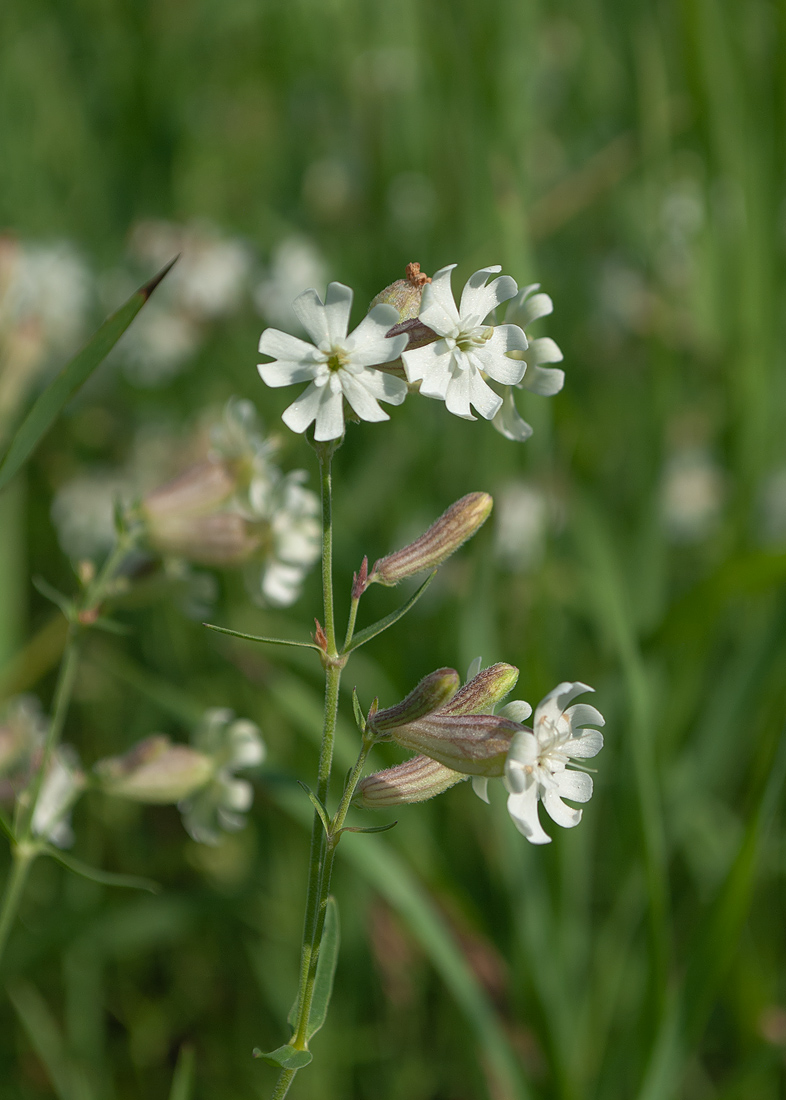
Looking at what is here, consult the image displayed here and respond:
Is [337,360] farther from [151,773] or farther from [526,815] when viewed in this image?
[151,773]

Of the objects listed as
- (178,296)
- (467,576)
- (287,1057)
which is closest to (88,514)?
(178,296)

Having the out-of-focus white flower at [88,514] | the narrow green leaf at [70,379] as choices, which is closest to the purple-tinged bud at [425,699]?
the narrow green leaf at [70,379]

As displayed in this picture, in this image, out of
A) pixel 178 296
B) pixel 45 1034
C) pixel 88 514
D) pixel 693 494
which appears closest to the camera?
pixel 45 1034

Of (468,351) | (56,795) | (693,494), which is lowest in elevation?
(56,795)

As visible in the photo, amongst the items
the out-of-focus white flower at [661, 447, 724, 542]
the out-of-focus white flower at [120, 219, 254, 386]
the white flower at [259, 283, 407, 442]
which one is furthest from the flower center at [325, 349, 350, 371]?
the out-of-focus white flower at [661, 447, 724, 542]

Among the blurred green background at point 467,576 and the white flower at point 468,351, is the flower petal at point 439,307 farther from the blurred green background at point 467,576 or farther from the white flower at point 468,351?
the blurred green background at point 467,576

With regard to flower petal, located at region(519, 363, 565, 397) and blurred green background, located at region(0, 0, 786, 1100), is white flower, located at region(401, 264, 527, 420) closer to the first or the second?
flower petal, located at region(519, 363, 565, 397)
